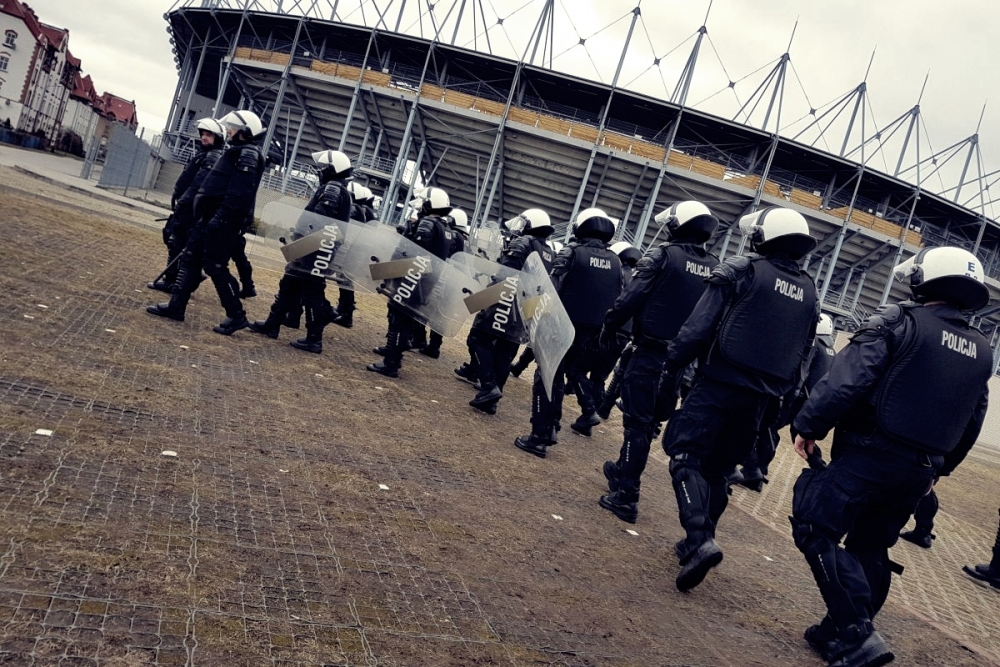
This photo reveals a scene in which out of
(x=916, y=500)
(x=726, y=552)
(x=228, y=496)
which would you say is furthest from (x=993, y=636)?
(x=228, y=496)

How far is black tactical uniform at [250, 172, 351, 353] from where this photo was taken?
6.67m

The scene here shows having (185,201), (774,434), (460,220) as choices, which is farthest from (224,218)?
(774,434)

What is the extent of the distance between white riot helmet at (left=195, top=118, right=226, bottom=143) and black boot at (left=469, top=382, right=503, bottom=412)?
3.59 metres

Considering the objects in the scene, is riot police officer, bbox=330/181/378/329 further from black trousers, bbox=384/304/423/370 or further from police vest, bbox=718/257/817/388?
police vest, bbox=718/257/817/388

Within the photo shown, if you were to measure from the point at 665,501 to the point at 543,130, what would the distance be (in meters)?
22.4

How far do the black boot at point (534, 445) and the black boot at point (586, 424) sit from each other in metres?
1.73

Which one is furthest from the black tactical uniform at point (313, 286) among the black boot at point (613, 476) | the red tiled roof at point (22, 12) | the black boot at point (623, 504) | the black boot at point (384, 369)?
the red tiled roof at point (22, 12)

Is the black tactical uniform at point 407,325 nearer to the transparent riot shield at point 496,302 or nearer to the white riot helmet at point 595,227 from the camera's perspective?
the transparent riot shield at point 496,302

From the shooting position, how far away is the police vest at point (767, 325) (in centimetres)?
375

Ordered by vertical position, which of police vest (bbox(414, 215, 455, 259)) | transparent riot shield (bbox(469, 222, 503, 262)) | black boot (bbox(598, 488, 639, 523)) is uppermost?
transparent riot shield (bbox(469, 222, 503, 262))

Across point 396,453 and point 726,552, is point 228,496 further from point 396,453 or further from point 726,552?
point 726,552

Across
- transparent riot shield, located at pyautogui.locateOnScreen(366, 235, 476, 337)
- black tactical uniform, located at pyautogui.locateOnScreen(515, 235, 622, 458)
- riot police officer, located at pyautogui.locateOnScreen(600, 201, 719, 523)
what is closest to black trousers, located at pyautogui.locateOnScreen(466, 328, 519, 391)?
transparent riot shield, located at pyautogui.locateOnScreen(366, 235, 476, 337)

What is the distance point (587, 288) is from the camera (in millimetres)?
5820

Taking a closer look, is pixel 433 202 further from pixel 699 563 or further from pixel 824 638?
pixel 824 638
